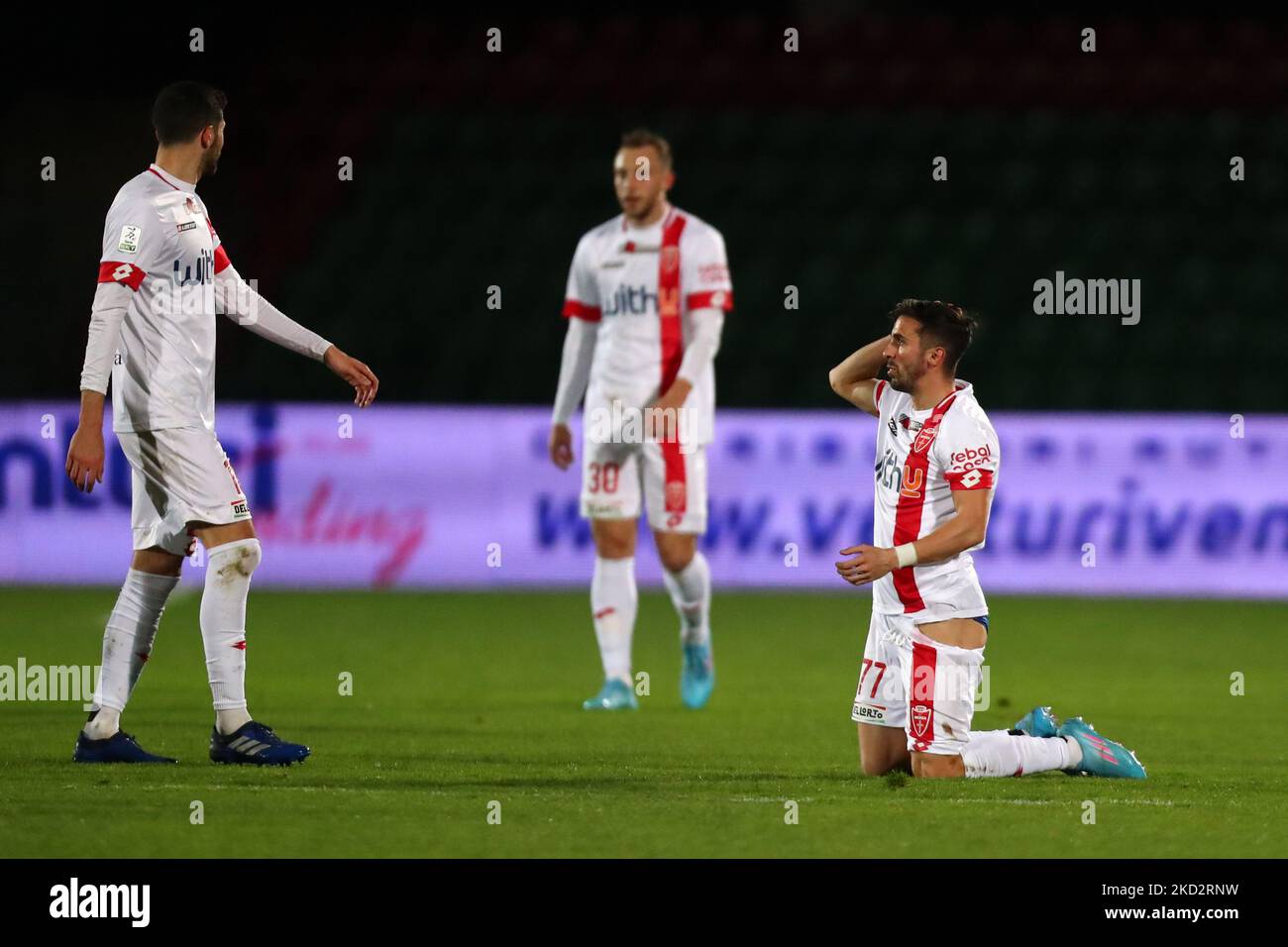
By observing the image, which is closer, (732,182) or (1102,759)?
(1102,759)

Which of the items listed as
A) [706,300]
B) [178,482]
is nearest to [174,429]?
[178,482]

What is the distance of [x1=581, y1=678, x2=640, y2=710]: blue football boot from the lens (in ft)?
27.0

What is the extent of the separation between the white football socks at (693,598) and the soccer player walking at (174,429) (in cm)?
259

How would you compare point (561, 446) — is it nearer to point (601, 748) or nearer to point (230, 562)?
point (601, 748)

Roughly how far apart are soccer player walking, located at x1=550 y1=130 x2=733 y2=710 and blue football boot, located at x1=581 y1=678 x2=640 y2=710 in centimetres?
13

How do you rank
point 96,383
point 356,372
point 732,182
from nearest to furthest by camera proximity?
point 96,383, point 356,372, point 732,182

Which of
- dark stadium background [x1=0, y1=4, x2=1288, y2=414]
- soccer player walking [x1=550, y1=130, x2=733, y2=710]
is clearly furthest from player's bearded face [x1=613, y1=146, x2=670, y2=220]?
dark stadium background [x1=0, y1=4, x2=1288, y2=414]

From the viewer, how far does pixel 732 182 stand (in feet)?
60.6

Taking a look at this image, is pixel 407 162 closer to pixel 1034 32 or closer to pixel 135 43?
pixel 135 43

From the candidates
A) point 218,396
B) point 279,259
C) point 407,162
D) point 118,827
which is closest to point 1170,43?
point 407,162

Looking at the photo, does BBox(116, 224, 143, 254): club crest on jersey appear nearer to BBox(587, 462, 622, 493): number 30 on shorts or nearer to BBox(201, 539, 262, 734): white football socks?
BBox(201, 539, 262, 734): white football socks

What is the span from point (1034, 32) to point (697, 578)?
13699 mm

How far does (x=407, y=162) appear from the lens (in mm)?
19000

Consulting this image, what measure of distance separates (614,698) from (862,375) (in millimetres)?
2354
